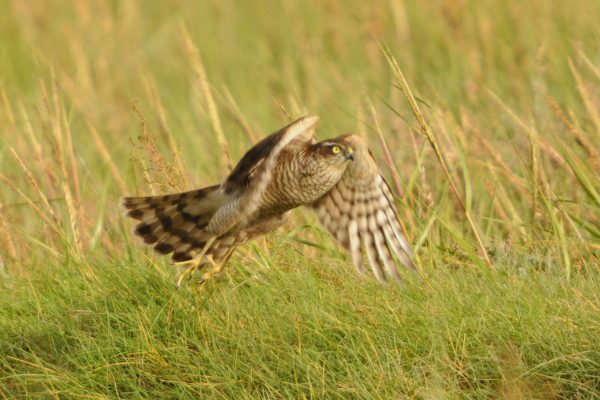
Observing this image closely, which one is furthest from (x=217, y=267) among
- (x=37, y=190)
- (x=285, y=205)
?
(x=37, y=190)

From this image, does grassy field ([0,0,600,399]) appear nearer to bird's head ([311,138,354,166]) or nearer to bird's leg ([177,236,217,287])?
bird's leg ([177,236,217,287])

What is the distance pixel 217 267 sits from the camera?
18.0 feet

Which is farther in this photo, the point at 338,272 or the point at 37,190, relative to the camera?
the point at 37,190

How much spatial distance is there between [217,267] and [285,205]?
1.31ft

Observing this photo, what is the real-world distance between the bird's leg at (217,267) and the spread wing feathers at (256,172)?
0.12 metres

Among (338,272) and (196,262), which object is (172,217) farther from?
(338,272)

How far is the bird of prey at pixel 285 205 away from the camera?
17.6 ft

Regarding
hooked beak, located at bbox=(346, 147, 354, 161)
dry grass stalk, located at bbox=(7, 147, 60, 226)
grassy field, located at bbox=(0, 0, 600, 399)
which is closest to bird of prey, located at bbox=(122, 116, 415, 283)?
hooked beak, located at bbox=(346, 147, 354, 161)

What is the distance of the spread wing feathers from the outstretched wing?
0.26 metres

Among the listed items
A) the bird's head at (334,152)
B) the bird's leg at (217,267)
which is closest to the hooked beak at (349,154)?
the bird's head at (334,152)

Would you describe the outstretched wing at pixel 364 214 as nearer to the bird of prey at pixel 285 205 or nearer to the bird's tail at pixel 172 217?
the bird of prey at pixel 285 205

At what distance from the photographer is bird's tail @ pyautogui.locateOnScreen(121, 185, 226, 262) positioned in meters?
5.80

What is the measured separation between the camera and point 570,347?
15.0 feet

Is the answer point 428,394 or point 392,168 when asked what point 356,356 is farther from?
point 392,168
